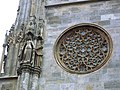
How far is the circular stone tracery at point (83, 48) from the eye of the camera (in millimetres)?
11688

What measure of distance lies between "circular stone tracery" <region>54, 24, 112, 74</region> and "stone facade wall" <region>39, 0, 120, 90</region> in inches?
7.3

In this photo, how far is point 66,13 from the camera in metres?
13.0

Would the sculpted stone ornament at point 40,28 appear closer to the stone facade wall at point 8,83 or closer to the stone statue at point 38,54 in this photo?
the stone statue at point 38,54

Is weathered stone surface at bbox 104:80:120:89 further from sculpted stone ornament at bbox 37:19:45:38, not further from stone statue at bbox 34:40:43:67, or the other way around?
sculpted stone ornament at bbox 37:19:45:38

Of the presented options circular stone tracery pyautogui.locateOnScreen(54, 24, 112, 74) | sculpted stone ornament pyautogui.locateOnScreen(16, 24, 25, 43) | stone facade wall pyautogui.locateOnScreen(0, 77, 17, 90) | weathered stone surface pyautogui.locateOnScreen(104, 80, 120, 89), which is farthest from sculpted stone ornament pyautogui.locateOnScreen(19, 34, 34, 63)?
weathered stone surface pyautogui.locateOnScreen(104, 80, 120, 89)

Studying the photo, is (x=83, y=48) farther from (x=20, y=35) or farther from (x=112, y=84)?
(x=20, y=35)

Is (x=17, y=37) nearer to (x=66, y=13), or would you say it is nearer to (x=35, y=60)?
(x=35, y=60)

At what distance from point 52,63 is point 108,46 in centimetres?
218

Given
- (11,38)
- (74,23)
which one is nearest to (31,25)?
(11,38)

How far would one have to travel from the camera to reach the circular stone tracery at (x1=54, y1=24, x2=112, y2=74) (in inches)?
460

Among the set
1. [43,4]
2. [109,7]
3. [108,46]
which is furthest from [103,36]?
[43,4]

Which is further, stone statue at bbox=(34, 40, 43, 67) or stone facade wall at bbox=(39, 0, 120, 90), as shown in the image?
stone statue at bbox=(34, 40, 43, 67)

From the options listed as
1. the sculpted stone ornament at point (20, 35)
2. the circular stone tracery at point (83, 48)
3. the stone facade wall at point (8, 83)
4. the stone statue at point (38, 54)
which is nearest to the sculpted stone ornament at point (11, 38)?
the sculpted stone ornament at point (20, 35)

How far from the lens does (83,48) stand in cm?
1213
